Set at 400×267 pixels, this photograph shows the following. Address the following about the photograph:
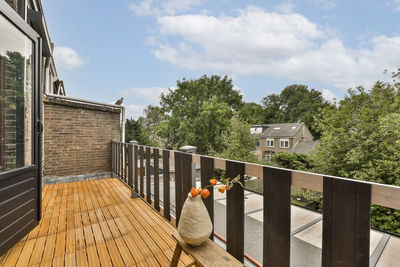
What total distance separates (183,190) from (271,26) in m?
19.4

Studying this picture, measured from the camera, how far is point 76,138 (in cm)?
438

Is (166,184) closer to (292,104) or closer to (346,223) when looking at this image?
(346,223)

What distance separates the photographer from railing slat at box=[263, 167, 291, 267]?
0.94 m

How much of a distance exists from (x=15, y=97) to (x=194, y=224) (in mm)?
2130

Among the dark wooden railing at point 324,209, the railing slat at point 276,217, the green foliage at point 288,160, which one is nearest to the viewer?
the dark wooden railing at point 324,209

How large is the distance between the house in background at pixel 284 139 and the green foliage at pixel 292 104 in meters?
7.15

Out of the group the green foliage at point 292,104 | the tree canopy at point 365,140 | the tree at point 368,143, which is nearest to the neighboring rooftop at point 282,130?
the green foliage at point 292,104

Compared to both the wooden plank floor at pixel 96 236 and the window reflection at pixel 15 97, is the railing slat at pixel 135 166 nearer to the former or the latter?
the wooden plank floor at pixel 96 236

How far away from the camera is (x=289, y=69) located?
3666cm

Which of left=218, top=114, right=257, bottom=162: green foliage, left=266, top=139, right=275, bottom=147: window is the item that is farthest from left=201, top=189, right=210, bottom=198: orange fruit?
left=266, top=139, right=275, bottom=147: window

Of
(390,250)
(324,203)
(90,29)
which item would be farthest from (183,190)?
Result: (90,29)

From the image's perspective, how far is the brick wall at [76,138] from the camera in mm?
4078

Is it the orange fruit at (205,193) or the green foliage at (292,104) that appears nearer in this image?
the orange fruit at (205,193)

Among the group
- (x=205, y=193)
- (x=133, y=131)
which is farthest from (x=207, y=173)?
(x=133, y=131)
